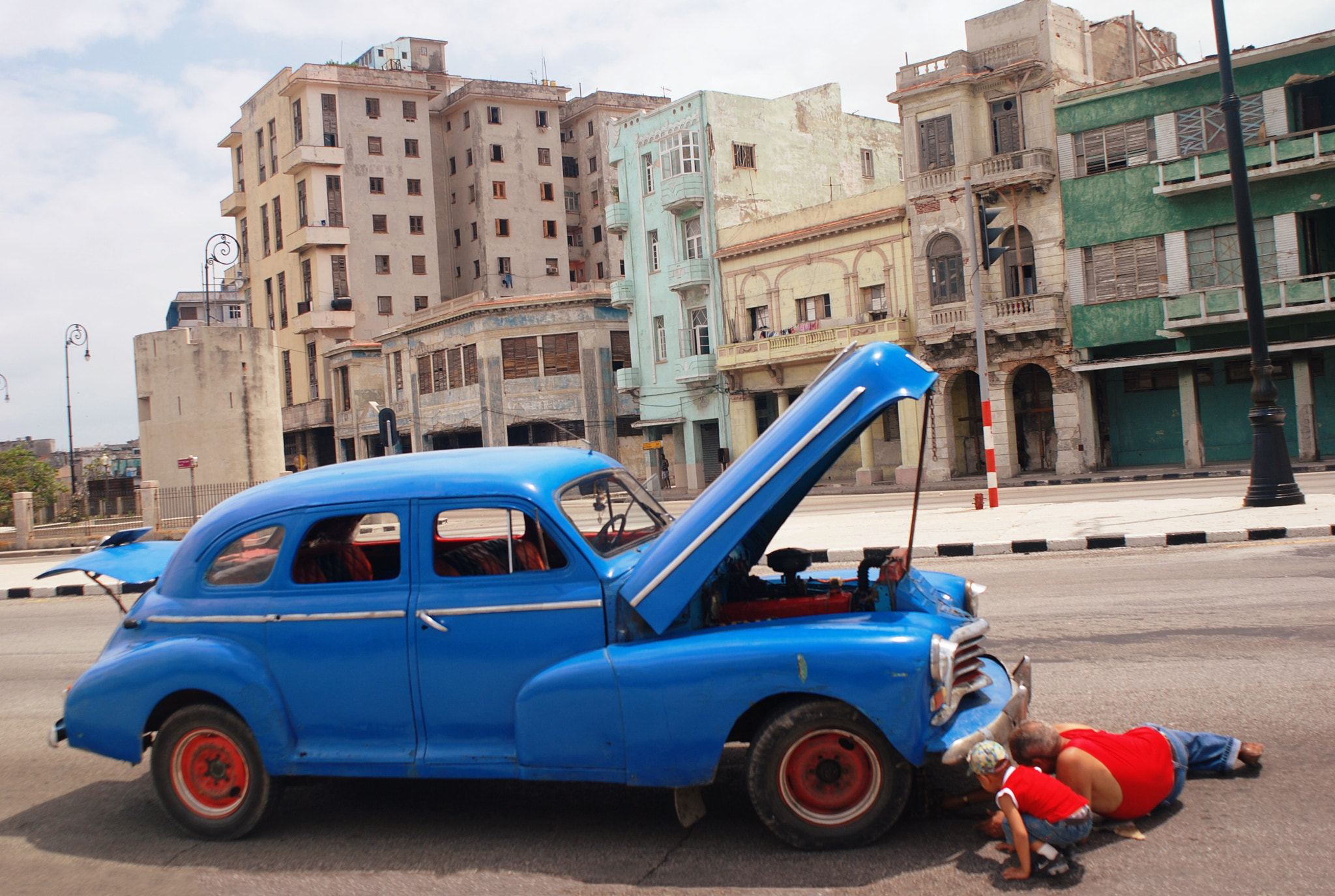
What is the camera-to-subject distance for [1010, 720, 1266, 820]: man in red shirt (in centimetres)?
426

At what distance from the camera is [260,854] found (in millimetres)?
4859

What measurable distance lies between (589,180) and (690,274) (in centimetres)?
3178

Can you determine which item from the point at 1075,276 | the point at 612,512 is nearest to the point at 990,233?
the point at 612,512

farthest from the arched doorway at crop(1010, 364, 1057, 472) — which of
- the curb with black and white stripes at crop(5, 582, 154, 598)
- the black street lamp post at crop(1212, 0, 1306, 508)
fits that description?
the curb with black and white stripes at crop(5, 582, 154, 598)

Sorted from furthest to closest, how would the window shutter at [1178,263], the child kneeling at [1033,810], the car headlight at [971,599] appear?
the window shutter at [1178,263] < the car headlight at [971,599] < the child kneeling at [1033,810]

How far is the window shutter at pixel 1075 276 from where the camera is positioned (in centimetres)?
3312

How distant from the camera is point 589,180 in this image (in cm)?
7269

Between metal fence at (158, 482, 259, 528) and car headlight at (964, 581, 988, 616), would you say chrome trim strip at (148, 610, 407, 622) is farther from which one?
metal fence at (158, 482, 259, 528)

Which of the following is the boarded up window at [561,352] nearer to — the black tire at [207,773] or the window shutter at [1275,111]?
the window shutter at [1275,111]

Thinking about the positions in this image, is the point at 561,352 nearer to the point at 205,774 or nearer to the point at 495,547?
the point at 205,774

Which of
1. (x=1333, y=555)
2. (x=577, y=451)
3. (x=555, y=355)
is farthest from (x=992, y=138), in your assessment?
(x=577, y=451)

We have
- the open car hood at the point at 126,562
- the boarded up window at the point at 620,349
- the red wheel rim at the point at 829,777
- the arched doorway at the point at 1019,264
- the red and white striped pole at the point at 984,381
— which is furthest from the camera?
the boarded up window at the point at 620,349

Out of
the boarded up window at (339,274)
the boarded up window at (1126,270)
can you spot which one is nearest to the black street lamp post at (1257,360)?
the boarded up window at (1126,270)

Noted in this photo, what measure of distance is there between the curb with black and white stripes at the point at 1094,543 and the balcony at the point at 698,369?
29045 millimetres
